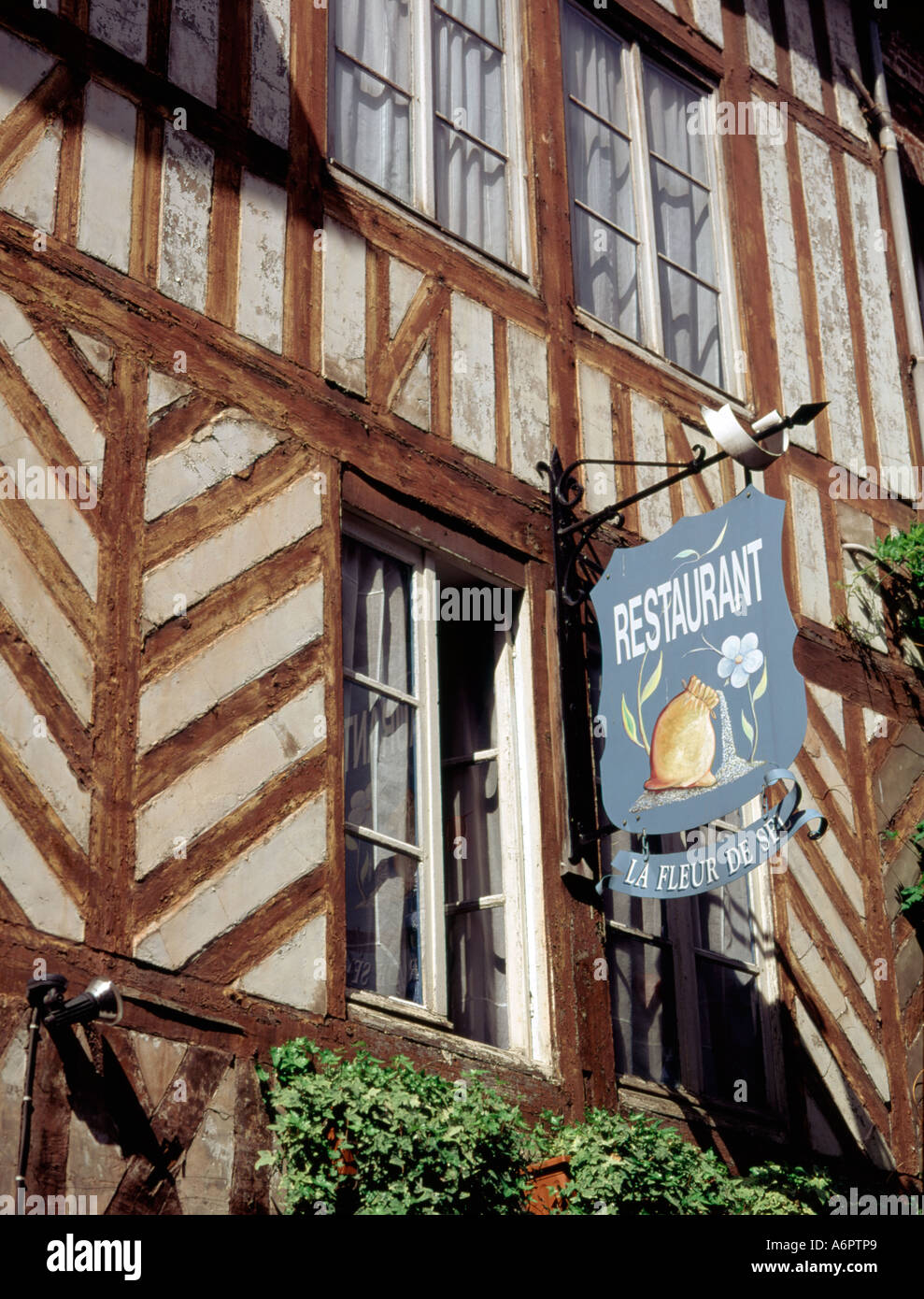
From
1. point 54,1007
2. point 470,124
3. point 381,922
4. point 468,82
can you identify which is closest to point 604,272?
point 470,124

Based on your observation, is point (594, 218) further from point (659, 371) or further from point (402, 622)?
point (402, 622)

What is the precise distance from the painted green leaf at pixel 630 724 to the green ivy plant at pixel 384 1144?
1330mm

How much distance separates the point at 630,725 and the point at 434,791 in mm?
719

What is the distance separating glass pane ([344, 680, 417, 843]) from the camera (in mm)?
6434

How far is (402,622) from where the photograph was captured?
269 inches

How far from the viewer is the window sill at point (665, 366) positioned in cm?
805

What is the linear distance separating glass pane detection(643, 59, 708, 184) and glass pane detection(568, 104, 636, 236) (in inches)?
12.5

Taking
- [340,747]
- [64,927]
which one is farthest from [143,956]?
[340,747]

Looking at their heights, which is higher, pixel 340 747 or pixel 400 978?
pixel 340 747

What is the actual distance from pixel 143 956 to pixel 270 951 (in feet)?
1.48

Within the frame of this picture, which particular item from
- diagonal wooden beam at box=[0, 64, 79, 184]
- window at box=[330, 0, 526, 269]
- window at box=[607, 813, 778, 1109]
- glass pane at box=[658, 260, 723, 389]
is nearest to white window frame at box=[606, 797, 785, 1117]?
window at box=[607, 813, 778, 1109]

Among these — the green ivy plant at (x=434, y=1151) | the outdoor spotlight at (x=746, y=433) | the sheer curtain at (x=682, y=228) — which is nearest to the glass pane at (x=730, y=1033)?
the green ivy plant at (x=434, y=1151)

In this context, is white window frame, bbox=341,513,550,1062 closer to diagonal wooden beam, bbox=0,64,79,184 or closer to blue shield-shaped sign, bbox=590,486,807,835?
blue shield-shaped sign, bbox=590,486,807,835

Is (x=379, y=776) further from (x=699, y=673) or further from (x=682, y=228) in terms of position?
(x=682, y=228)
